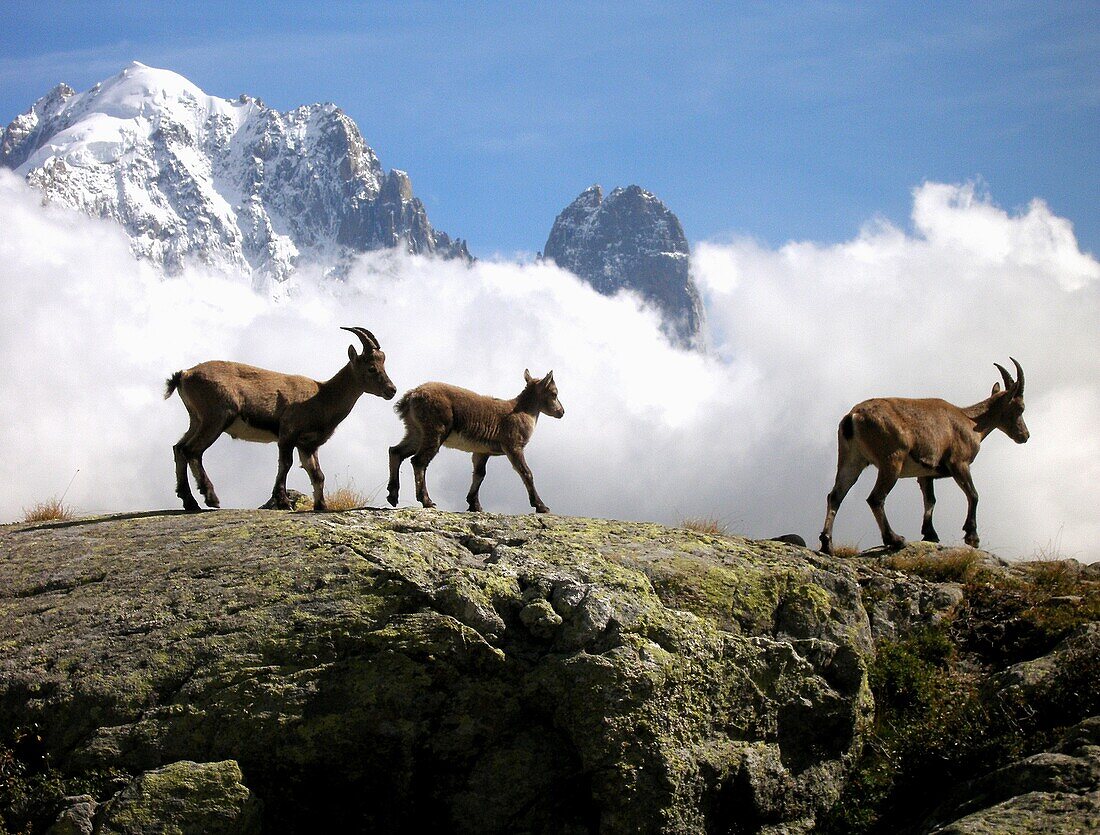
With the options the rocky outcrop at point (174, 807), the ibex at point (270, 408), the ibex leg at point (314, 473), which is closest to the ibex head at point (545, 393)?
the ibex at point (270, 408)

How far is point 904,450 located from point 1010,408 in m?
4.05

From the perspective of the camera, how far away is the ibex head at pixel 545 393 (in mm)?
18594

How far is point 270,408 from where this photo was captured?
14.5 metres

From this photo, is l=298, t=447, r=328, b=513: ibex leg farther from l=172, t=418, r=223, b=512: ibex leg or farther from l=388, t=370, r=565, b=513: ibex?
l=388, t=370, r=565, b=513: ibex

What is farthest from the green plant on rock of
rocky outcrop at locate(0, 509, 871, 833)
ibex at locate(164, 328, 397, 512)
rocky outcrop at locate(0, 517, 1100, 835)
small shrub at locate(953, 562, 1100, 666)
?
ibex at locate(164, 328, 397, 512)

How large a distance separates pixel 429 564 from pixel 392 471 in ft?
19.1

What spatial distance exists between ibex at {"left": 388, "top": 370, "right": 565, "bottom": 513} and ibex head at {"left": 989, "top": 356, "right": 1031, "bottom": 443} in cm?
767

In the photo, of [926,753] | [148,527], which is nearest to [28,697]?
[148,527]

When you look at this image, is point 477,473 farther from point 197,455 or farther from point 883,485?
point 883,485

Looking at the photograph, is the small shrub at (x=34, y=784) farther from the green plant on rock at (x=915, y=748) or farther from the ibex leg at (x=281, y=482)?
the green plant on rock at (x=915, y=748)

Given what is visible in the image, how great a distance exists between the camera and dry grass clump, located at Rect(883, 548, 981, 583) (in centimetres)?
1373

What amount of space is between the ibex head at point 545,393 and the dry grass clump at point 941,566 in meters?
6.31

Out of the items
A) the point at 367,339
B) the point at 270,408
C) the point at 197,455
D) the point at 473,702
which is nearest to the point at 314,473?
the point at 270,408

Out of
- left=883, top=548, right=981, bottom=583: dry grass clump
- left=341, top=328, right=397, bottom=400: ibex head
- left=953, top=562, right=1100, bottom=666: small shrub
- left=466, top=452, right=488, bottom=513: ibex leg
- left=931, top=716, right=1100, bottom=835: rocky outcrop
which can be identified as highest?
left=341, top=328, right=397, bottom=400: ibex head
